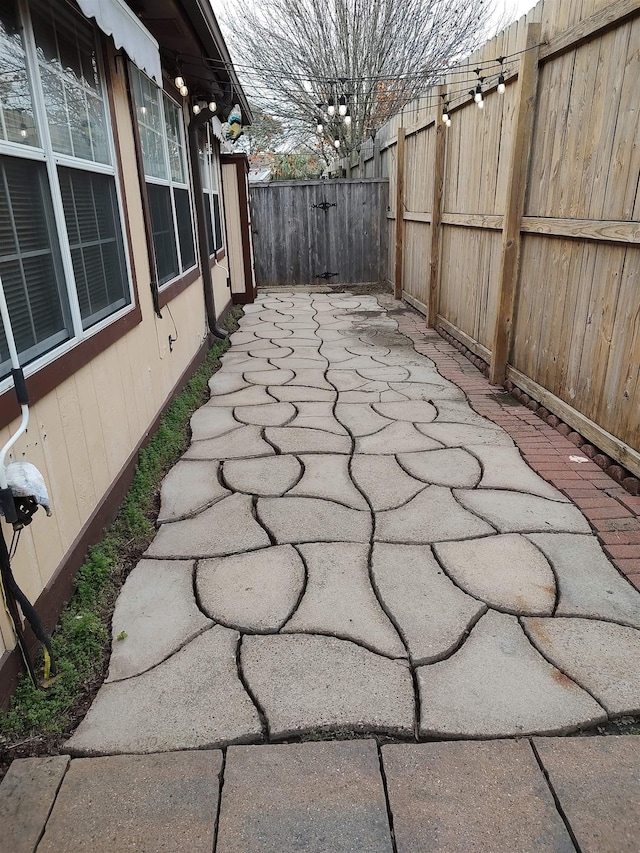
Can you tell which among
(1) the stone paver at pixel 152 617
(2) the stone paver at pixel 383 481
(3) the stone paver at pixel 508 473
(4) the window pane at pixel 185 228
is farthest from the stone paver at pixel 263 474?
(4) the window pane at pixel 185 228

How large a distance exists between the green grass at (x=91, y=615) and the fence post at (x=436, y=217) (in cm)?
404

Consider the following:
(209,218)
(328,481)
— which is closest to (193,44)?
(209,218)

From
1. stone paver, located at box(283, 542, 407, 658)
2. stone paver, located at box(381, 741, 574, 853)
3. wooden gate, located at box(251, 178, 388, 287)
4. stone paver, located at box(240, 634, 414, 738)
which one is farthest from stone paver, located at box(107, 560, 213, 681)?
wooden gate, located at box(251, 178, 388, 287)

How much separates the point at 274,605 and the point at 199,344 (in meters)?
3.76

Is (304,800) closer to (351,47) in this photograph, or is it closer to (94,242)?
(94,242)

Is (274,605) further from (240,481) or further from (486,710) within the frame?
(240,481)

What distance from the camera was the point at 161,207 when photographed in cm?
421

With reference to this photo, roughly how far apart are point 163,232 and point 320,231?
596 cm

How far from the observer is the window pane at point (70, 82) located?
2217 mm

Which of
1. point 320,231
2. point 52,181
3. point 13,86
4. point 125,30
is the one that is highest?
point 125,30

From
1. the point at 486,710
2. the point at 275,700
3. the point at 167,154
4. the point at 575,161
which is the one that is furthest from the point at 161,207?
the point at 486,710

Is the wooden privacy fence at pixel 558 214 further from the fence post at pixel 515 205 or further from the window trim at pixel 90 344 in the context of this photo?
the window trim at pixel 90 344

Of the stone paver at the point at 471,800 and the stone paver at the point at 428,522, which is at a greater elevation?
the stone paver at the point at 471,800

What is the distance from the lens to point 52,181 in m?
2.20
